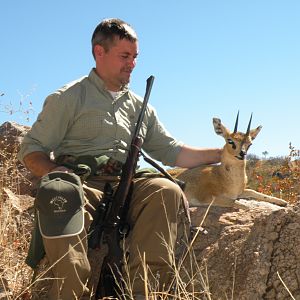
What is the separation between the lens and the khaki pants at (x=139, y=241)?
13.4ft

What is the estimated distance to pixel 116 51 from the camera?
17.6 ft

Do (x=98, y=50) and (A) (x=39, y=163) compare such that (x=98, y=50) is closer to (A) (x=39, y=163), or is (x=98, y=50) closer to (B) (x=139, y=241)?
(A) (x=39, y=163)

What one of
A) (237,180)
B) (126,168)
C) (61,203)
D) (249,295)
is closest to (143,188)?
(126,168)

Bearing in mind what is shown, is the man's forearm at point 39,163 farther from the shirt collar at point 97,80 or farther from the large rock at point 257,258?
the large rock at point 257,258

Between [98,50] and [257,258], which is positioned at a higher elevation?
[98,50]

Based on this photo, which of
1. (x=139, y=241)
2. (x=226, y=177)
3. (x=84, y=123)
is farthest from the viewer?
(x=226, y=177)

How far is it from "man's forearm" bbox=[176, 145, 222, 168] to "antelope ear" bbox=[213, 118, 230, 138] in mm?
2791

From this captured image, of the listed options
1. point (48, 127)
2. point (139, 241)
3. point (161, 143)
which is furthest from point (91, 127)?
point (139, 241)

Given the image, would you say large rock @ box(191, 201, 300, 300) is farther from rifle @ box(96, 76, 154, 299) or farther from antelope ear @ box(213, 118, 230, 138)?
antelope ear @ box(213, 118, 230, 138)

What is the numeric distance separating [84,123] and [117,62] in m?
0.69

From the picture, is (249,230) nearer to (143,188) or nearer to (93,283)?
(143,188)

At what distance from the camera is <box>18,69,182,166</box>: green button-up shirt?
503 centimetres

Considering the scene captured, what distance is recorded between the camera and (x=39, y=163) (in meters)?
4.84

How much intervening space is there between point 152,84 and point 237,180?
12.7ft
